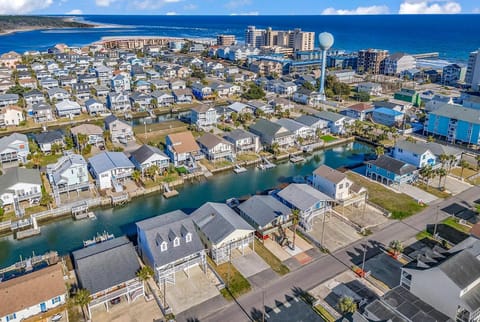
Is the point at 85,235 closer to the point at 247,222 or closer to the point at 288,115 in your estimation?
the point at 247,222

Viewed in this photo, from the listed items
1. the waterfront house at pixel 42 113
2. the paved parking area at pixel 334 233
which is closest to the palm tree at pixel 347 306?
the paved parking area at pixel 334 233

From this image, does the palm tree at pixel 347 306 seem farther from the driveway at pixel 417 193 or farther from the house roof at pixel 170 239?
the driveway at pixel 417 193

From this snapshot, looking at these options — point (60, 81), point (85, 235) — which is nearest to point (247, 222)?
point (85, 235)

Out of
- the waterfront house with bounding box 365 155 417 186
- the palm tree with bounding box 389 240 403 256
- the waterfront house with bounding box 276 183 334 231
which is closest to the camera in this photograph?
the palm tree with bounding box 389 240 403 256

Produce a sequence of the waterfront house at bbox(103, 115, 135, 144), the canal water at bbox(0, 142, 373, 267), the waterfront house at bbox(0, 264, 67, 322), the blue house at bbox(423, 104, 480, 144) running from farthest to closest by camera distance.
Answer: the waterfront house at bbox(103, 115, 135, 144), the blue house at bbox(423, 104, 480, 144), the canal water at bbox(0, 142, 373, 267), the waterfront house at bbox(0, 264, 67, 322)

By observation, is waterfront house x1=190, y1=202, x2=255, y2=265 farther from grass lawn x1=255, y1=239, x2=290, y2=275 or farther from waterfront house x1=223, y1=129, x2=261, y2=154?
waterfront house x1=223, y1=129, x2=261, y2=154

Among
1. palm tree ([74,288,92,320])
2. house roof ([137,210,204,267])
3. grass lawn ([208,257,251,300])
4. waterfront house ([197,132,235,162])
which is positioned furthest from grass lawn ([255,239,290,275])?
waterfront house ([197,132,235,162])

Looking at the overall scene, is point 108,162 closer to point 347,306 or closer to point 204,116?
point 204,116
